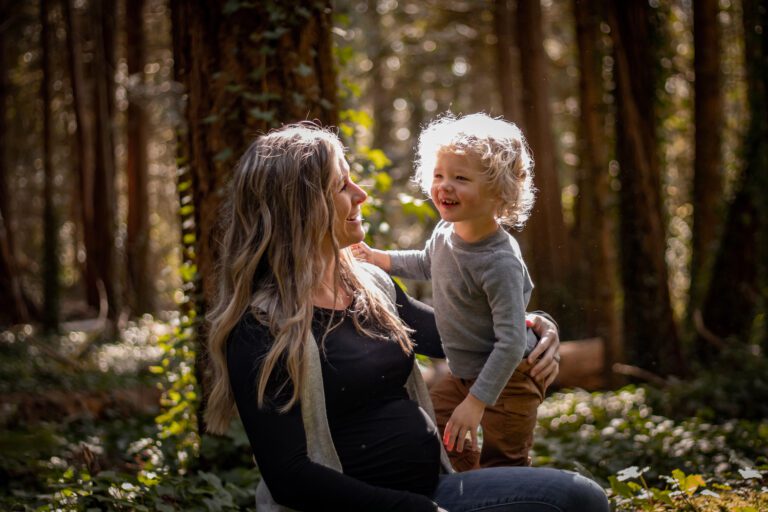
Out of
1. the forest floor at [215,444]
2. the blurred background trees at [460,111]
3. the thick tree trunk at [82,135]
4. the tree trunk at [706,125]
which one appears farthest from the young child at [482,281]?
the thick tree trunk at [82,135]

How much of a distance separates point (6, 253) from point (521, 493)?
1239 cm

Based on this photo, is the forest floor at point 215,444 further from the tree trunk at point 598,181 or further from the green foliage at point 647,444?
the tree trunk at point 598,181

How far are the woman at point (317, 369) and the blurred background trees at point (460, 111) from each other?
4.12 ft

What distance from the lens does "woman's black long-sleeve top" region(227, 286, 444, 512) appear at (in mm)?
2416

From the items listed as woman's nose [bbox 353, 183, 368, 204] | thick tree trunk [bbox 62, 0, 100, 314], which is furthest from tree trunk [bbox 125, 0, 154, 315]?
woman's nose [bbox 353, 183, 368, 204]

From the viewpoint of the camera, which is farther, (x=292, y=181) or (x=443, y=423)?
(x=443, y=423)

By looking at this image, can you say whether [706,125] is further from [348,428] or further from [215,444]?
[348,428]

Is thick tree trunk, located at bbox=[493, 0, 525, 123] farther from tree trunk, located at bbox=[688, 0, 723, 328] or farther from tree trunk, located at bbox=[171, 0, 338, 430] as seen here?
tree trunk, located at bbox=[171, 0, 338, 430]

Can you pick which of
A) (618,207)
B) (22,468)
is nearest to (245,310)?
(22,468)

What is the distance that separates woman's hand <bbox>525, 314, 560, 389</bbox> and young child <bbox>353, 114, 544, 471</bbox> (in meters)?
0.04

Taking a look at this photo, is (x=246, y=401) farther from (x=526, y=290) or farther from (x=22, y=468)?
(x=22, y=468)

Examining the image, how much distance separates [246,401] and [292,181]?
2.40 feet

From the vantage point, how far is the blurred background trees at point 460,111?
14.1 ft

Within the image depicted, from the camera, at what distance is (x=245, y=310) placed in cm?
256
